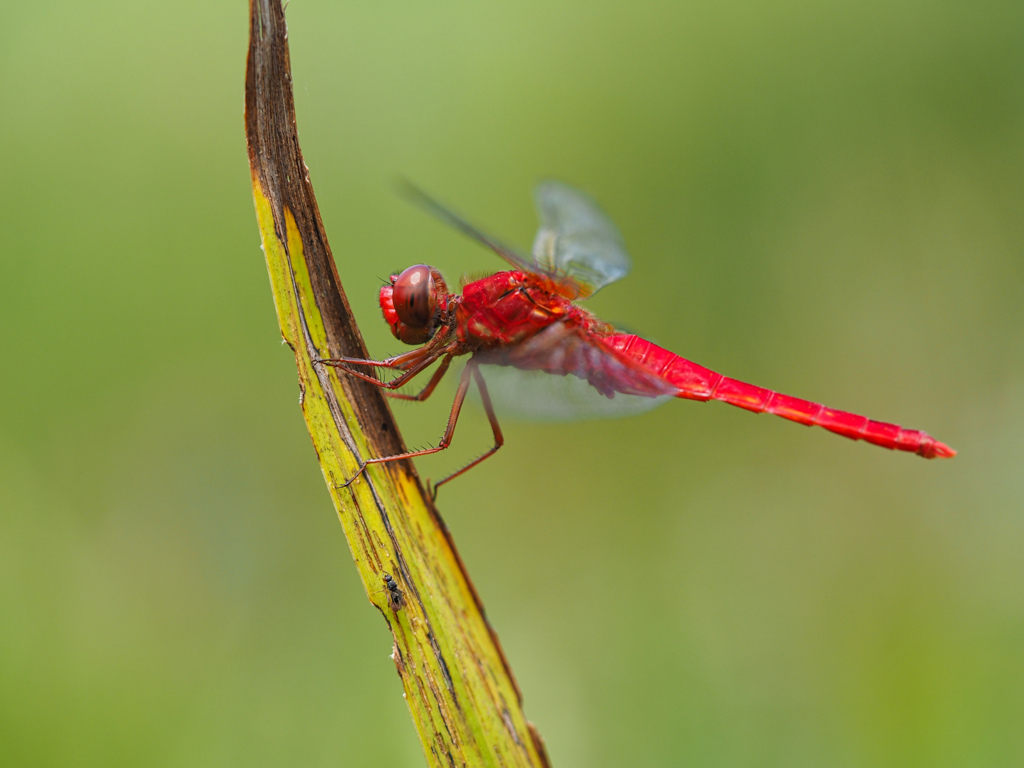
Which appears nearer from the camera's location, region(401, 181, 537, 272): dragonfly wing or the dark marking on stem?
the dark marking on stem

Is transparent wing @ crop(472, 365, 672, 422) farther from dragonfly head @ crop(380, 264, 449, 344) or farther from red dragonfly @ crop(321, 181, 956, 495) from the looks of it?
dragonfly head @ crop(380, 264, 449, 344)

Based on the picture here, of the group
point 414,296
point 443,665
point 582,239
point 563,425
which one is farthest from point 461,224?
point 563,425

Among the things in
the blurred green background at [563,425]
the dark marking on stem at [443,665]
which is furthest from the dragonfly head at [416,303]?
the dark marking on stem at [443,665]

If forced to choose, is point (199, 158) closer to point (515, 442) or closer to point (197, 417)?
point (197, 417)

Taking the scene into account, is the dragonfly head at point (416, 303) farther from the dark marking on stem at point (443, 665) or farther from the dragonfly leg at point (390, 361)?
the dark marking on stem at point (443, 665)

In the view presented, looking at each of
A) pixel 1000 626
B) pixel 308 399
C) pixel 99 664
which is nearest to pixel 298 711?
pixel 99 664

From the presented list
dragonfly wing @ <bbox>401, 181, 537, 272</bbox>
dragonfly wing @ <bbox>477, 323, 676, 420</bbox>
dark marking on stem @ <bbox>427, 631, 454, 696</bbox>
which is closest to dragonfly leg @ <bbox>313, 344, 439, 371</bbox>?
dragonfly wing @ <bbox>477, 323, 676, 420</bbox>

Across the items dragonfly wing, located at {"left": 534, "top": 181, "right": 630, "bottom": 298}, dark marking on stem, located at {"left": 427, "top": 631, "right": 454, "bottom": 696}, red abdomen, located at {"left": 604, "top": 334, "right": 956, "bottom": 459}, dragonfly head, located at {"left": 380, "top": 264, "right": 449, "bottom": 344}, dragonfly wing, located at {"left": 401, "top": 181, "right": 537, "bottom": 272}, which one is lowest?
dark marking on stem, located at {"left": 427, "top": 631, "right": 454, "bottom": 696}
